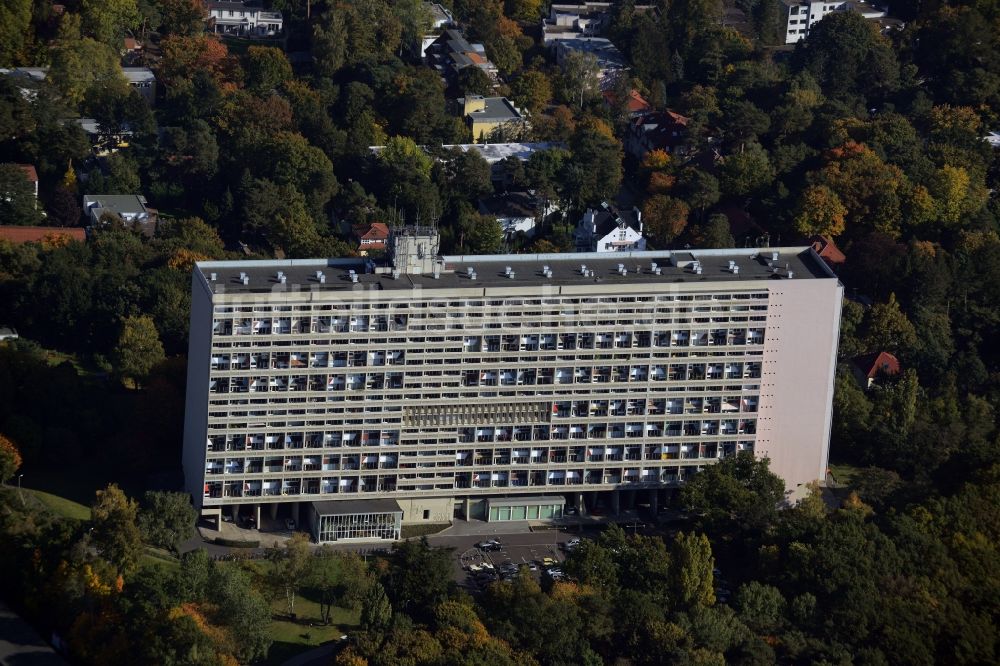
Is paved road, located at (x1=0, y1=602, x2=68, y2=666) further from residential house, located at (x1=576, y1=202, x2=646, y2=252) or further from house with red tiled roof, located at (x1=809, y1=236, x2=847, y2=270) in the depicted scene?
house with red tiled roof, located at (x1=809, y1=236, x2=847, y2=270)

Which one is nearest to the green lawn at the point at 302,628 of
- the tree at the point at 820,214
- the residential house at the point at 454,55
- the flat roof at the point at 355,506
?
the flat roof at the point at 355,506

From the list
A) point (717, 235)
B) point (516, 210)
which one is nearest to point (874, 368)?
point (717, 235)

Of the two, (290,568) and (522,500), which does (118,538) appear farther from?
(522,500)

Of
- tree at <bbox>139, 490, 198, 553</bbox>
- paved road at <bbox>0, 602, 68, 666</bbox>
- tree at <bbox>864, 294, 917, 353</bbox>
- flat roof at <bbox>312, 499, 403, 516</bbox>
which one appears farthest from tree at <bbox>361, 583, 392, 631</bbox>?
tree at <bbox>864, 294, 917, 353</bbox>

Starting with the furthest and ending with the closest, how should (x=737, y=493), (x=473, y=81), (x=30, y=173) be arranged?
(x=473, y=81) < (x=30, y=173) < (x=737, y=493)

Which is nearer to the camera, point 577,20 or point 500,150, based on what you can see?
point 500,150

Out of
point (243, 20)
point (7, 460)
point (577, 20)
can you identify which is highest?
point (577, 20)

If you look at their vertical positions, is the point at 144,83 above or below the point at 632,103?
below
